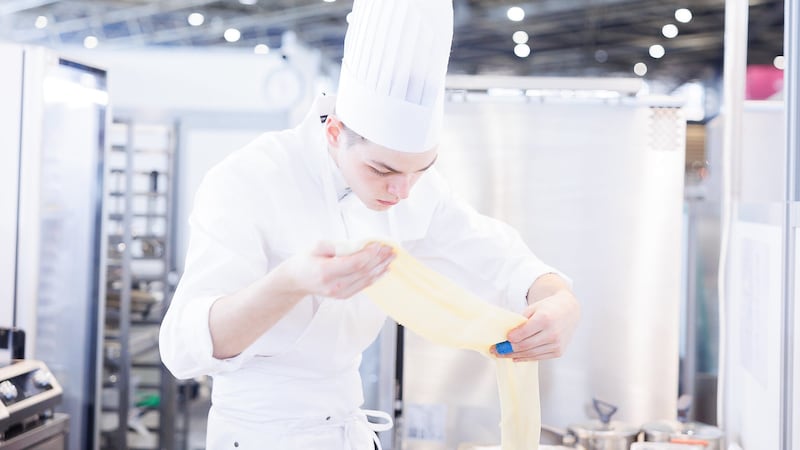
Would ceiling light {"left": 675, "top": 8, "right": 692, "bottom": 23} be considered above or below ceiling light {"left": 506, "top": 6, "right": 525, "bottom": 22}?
below

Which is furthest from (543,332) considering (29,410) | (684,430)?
(29,410)

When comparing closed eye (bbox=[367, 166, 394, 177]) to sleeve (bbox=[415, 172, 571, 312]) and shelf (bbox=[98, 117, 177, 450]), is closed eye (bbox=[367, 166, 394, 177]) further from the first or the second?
shelf (bbox=[98, 117, 177, 450])

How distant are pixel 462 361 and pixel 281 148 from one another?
154cm

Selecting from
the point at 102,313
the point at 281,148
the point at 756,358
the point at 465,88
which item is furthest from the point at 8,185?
the point at 756,358

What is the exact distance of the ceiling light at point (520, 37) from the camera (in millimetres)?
10279

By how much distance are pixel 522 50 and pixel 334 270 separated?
10.3 metres

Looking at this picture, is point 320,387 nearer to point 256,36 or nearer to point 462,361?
point 462,361

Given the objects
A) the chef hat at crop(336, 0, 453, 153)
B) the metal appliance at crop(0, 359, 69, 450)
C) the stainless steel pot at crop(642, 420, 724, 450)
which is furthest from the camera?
the metal appliance at crop(0, 359, 69, 450)

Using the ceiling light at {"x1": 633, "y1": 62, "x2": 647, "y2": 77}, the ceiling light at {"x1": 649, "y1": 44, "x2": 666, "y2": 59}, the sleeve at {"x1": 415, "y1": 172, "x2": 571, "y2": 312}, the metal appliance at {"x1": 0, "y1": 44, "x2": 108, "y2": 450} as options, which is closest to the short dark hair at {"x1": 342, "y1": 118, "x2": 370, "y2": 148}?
the sleeve at {"x1": 415, "y1": 172, "x2": 571, "y2": 312}

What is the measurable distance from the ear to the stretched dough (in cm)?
31

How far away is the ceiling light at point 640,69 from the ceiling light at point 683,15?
67.1 inches

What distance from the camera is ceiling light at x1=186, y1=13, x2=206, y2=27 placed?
31.9 feet

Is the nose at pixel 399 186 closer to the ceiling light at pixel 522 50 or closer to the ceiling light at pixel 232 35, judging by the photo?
the ceiling light at pixel 232 35

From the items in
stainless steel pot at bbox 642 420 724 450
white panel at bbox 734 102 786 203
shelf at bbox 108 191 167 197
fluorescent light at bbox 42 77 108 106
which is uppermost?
fluorescent light at bbox 42 77 108 106
